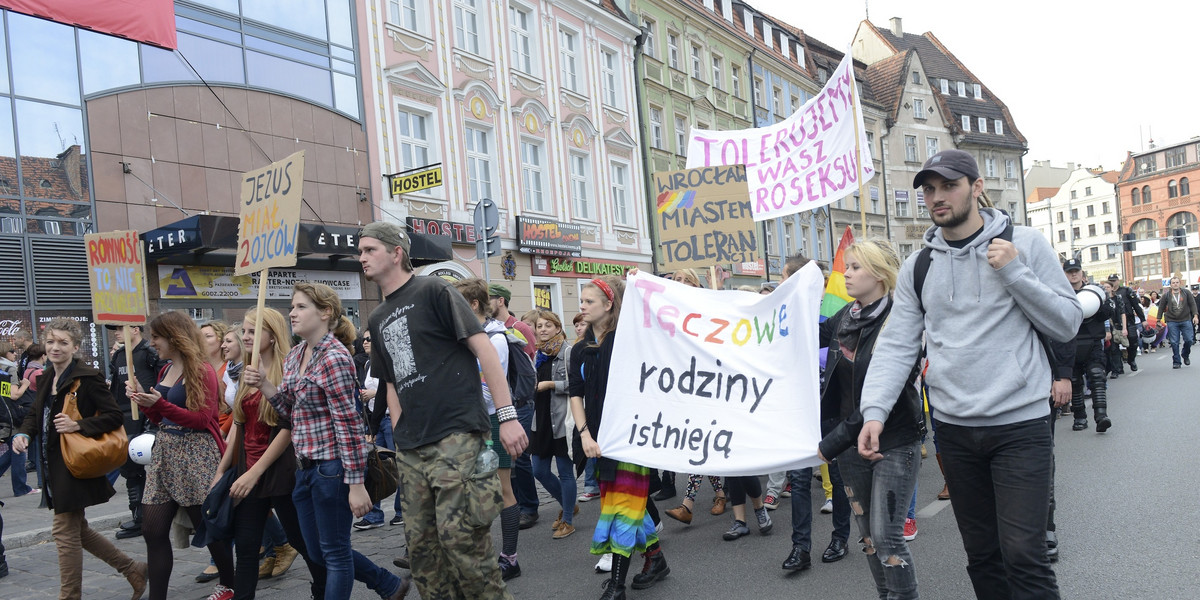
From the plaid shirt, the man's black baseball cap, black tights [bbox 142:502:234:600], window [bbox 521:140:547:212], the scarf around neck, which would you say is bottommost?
black tights [bbox 142:502:234:600]

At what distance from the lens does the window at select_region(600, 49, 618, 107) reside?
82.3ft

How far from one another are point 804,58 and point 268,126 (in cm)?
3291

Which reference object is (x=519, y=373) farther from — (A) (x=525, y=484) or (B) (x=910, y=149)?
(B) (x=910, y=149)

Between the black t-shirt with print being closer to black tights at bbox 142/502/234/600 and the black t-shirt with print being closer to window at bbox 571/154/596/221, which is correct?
black tights at bbox 142/502/234/600

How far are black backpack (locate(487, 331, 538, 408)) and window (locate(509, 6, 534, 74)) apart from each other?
16103 millimetres

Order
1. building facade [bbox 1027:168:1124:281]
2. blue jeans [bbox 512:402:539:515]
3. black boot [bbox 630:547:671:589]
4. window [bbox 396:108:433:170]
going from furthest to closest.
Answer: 1. building facade [bbox 1027:168:1124:281]
2. window [bbox 396:108:433:170]
3. blue jeans [bbox 512:402:539:515]
4. black boot [bbox 630:547:671:589]

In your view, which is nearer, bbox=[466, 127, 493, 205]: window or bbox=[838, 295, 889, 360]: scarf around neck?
bbox=[838, 295, 889, 360]: scarf around neck

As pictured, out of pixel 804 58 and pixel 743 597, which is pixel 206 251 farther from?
pixel 804 58

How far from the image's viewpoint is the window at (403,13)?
715 inches

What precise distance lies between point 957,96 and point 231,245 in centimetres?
5467

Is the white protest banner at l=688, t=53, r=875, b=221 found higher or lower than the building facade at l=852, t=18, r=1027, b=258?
lower

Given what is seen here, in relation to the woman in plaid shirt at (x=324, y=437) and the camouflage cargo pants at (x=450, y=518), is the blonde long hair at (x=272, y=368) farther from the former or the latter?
the camouflage cargo pants at (x=450, y=518)

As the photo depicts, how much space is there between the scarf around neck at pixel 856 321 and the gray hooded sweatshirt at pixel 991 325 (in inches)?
21.0

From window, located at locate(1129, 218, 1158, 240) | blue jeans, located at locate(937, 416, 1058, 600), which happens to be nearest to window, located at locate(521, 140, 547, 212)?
blue jeans, located at locate(937, 416, 1058, 600)
